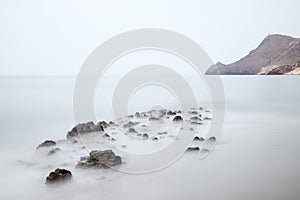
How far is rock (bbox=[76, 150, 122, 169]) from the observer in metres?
5.68

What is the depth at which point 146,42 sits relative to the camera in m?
6.29

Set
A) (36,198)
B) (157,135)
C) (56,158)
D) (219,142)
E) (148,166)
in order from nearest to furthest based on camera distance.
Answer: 1. (36,198)
2. (148,166)
3. (56,158)
4. (219,142)
5. (157,135)

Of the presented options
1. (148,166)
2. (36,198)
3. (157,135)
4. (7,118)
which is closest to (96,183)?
(36,198)

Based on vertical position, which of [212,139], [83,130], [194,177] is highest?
[83,130]

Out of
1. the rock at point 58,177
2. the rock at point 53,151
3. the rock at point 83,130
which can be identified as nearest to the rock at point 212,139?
the rock at point 83,130

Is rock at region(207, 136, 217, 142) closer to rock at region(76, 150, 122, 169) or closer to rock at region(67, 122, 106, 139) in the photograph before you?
rock at region(76, 150, 122, 169)

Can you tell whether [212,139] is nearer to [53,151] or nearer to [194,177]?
[194,177]

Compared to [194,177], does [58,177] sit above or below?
above

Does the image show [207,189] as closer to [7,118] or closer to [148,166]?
[148,166]

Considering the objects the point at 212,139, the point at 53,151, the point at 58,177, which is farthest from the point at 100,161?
the point at 212,139

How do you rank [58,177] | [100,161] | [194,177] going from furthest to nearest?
[100,161] < [194,177] < [58,177]

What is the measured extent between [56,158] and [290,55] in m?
75.5

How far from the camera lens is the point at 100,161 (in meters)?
5.76

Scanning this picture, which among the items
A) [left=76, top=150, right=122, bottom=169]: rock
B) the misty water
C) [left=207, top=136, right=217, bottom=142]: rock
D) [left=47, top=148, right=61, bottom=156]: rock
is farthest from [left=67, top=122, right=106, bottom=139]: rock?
[left=207, top=136, right=217, bottom=142]: rock
